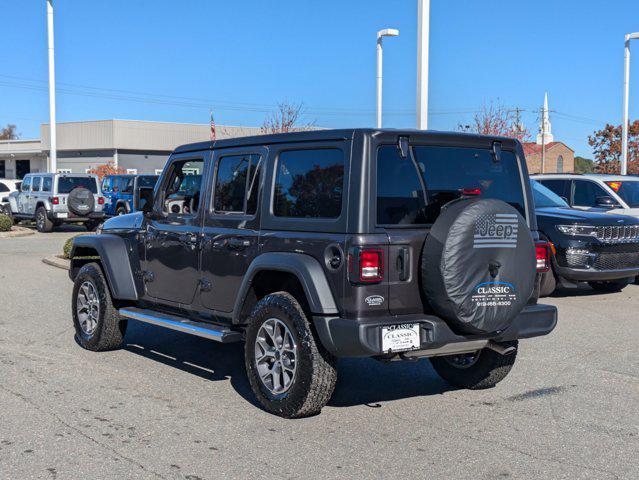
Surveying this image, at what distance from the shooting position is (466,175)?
602 centimetres

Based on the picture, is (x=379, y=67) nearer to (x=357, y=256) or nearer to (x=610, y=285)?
(x=610, y=285)

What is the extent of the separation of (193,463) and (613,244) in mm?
8355

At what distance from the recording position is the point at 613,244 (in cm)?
1156

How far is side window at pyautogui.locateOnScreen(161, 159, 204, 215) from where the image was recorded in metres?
7.09

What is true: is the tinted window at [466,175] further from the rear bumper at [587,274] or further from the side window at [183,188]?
the rear bumper at [587,274]

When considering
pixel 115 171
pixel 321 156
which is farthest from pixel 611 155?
pixel 321 156

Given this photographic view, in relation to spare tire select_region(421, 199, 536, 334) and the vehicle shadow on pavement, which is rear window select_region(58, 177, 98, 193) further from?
spare tire select_region(421, 199, 536, 334)

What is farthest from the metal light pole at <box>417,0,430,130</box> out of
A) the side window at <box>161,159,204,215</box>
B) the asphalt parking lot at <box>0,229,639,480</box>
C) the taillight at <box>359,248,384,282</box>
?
the taillight at <box>359,248,384,282</box>

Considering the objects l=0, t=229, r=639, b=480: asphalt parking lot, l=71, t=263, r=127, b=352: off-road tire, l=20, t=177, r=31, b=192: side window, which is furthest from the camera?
l=20, t=177, r=31, b=192: side window

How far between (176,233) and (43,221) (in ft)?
70.6

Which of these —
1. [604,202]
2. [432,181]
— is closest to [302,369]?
[432,181]

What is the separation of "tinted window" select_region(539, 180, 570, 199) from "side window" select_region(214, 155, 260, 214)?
918 centimetres

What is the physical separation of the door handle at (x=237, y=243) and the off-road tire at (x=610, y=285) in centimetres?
842

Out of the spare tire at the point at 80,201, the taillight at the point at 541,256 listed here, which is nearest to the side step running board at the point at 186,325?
the taillight at the point at 541,256
